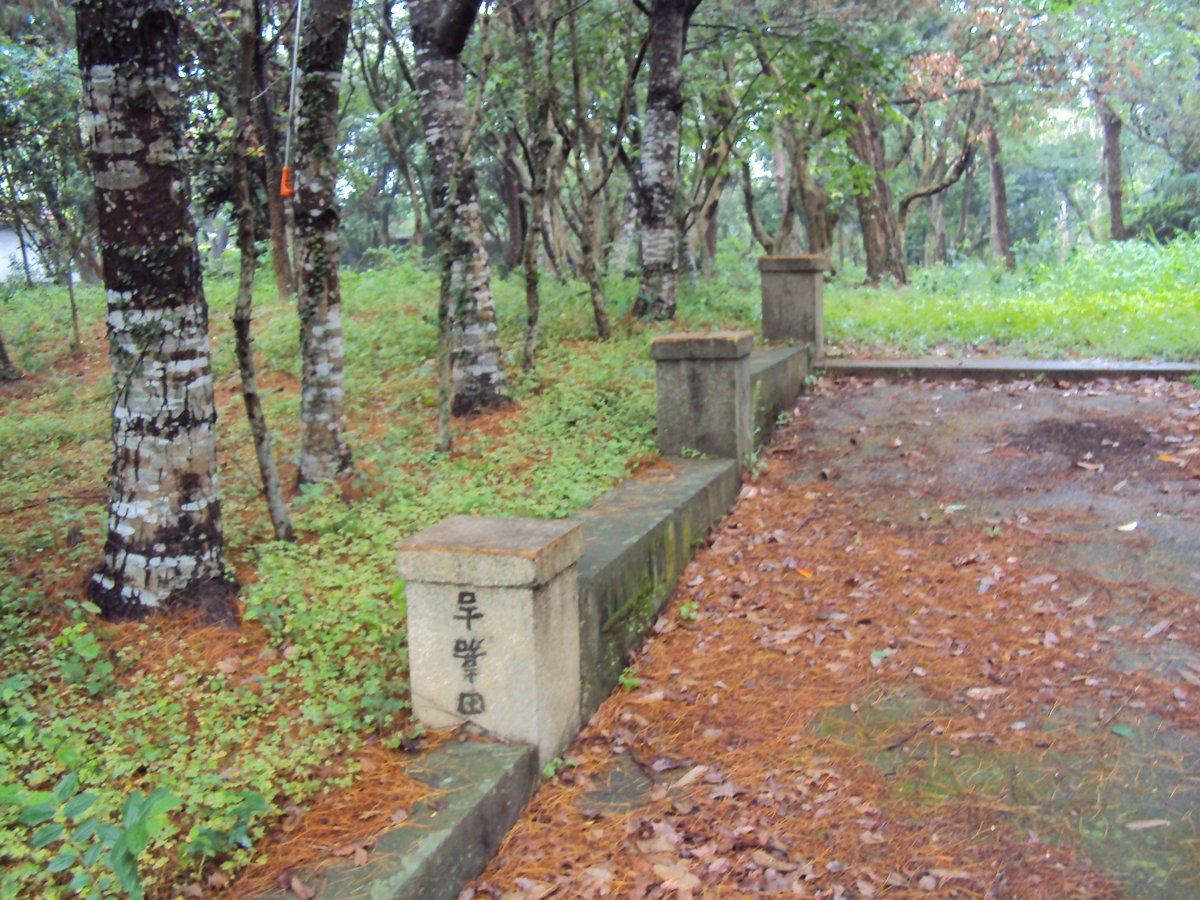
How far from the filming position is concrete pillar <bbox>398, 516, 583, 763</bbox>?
11.8 feet

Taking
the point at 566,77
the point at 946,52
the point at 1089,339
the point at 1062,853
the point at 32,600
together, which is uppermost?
the point at 946,52

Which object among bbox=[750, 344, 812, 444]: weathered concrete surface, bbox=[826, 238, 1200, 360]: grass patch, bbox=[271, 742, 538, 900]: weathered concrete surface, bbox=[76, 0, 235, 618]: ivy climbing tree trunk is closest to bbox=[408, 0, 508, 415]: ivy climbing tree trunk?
bbox=[750, 344, 812, 444]: weathered concrete surface

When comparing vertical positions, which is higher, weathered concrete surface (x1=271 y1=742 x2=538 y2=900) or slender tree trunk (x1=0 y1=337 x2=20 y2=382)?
slender tree trunk (x1=0 y1=337 x2=20 y2=382)

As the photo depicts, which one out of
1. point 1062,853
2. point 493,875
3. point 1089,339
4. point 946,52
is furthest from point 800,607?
point 946,52

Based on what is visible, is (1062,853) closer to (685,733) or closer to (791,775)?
(791,775)

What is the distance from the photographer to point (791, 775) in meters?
3.93

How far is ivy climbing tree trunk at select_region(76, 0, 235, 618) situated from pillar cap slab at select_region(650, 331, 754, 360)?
310 centimetres

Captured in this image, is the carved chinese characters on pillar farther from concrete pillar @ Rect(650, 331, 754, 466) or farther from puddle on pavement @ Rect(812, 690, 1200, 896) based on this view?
concrete pillar @ Rect(650, 331, 754, 466)

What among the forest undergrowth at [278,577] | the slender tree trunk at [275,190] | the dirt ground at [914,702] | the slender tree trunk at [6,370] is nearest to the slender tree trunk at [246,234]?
the forest undergrowth at [278,577]

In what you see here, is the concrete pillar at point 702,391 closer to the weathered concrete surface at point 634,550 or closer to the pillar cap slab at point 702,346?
the pillar cap slab at point 702,346

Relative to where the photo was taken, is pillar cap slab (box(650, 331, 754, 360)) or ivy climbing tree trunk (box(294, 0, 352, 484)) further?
pillar cap slab (box(650, 331, 754, 360))

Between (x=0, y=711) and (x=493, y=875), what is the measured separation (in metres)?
1.87

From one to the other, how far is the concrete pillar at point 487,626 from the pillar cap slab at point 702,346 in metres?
3.13

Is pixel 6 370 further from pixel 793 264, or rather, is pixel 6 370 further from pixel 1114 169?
pixel 1114 169
